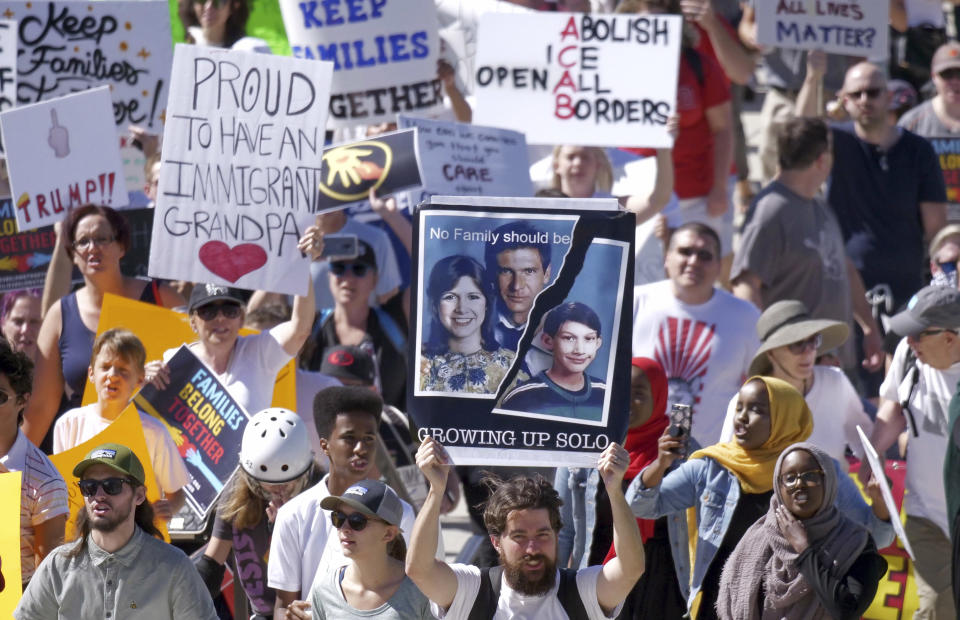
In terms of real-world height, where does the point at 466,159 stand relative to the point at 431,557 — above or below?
above

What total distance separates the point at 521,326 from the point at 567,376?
8.4 inches

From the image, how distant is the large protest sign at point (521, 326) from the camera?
5254 mm

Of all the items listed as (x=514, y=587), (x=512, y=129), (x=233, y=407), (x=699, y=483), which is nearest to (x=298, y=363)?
(x=233, y=407)

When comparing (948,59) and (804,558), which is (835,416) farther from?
(948,59)

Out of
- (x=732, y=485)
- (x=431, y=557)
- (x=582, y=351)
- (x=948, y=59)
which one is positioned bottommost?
(x=732, y=485)

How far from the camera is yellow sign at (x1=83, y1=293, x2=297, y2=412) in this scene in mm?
7051

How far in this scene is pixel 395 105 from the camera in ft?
30.6

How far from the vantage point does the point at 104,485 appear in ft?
17.0

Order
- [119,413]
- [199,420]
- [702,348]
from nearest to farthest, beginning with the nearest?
[119,413]
[199,420]
[702,348]

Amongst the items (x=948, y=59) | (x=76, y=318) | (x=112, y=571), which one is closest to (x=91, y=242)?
(x=76, y=318)

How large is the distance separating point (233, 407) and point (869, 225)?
4308 mm

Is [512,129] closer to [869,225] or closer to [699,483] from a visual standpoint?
[869,225]

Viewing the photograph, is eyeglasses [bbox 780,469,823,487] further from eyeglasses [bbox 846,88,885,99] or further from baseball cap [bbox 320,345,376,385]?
eyeglasses [bbox 846,88,885,99]

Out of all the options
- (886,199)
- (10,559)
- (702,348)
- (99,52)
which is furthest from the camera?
(886,199)
